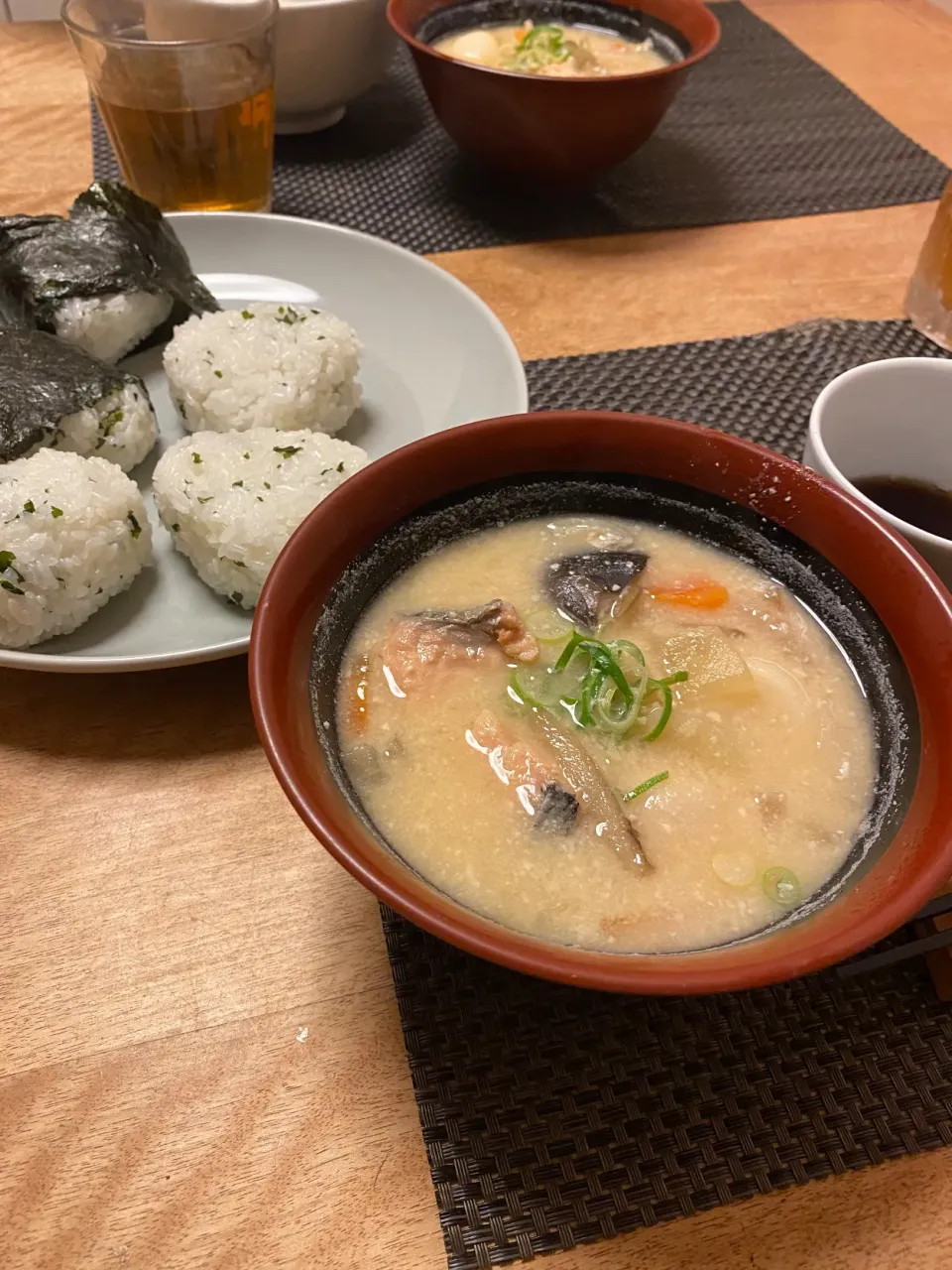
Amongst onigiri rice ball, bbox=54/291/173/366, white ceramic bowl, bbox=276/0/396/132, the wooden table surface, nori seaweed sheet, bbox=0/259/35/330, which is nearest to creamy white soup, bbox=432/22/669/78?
white ceramic bowl, bbox=276/0/396/132

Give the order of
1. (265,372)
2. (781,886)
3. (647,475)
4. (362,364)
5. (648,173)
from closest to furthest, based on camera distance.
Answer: (781,886) < (647,475) < (265,372) < (362,364) < (648,173)

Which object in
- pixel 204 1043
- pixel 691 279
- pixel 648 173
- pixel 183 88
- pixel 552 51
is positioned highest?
pixel 552 51

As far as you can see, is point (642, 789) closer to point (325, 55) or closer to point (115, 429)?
point (115, 429)

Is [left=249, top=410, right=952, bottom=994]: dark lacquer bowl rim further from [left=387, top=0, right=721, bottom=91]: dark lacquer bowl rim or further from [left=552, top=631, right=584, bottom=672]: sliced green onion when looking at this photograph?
[left=387, top=0, right=721, bottom=91]: dark lacquer bowl rim

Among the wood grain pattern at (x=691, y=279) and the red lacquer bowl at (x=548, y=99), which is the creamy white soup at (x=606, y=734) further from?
the red lacquer bowl at (x=548, y=99)

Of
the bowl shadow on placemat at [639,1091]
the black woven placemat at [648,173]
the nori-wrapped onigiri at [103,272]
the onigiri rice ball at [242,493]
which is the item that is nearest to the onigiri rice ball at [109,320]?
the nori-wrapped onigiri at [103,272]

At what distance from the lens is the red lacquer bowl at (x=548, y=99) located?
72.6 inches

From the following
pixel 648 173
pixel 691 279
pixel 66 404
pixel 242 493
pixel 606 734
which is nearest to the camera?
pixel 606 734

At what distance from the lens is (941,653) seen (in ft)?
2.95

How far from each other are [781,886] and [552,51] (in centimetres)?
198

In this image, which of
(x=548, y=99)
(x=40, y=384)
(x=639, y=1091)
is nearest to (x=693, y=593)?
(x=639, y=1091)

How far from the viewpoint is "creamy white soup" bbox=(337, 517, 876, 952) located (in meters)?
0.89

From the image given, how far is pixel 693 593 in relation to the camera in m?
1.15

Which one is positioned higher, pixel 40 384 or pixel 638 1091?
pixel 40 384
